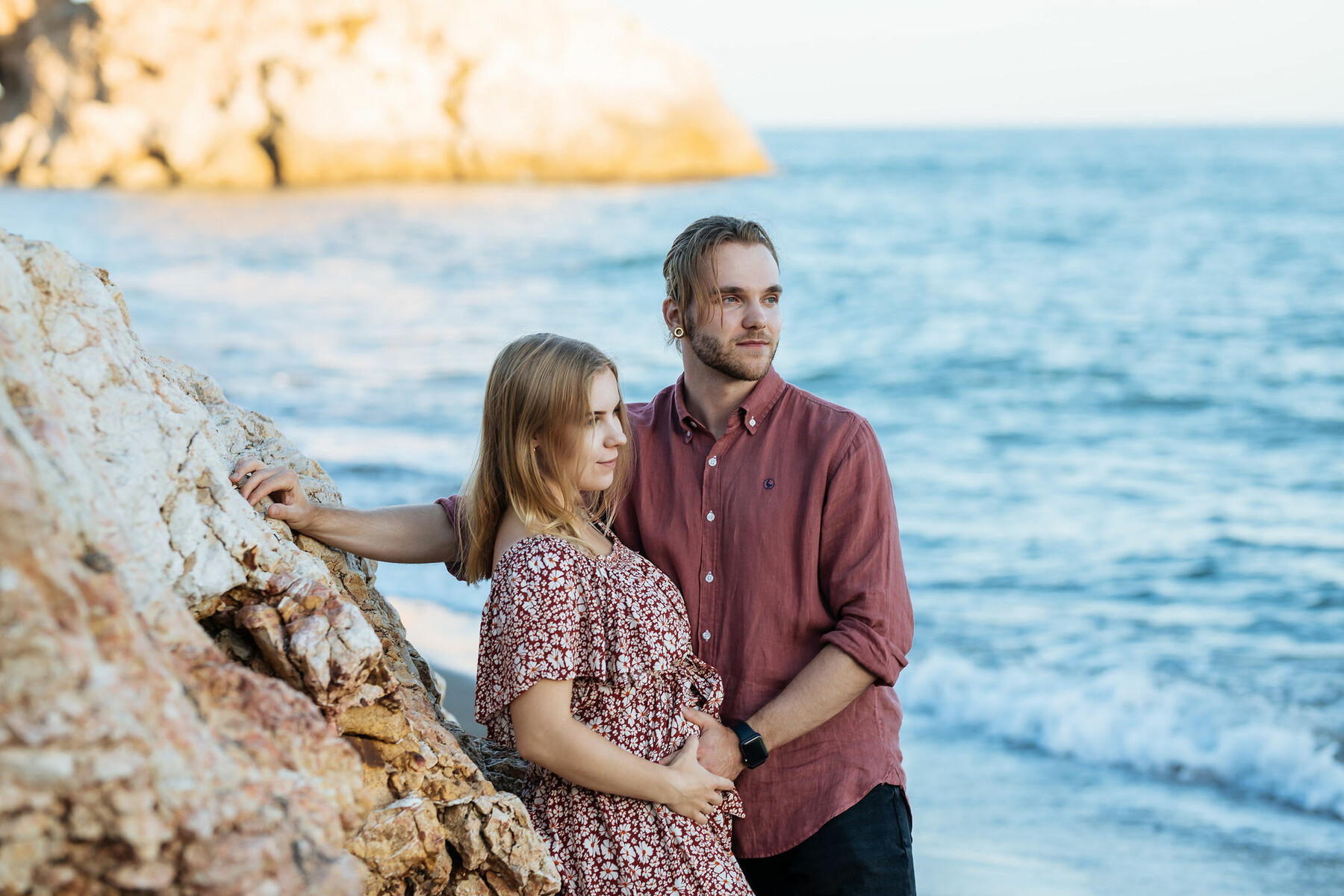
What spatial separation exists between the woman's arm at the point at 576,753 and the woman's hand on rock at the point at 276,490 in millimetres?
671

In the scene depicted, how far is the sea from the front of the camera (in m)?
5.30

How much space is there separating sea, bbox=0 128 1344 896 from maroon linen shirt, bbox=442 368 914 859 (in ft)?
1.55

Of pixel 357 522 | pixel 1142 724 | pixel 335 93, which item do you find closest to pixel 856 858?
pixel 357 522

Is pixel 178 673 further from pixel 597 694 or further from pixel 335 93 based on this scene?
pixel 335 93

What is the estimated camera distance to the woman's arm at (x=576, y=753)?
2555 millimetres

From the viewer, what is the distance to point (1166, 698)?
6281mm

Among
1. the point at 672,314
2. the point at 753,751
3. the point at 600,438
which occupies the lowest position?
the point at 753,751

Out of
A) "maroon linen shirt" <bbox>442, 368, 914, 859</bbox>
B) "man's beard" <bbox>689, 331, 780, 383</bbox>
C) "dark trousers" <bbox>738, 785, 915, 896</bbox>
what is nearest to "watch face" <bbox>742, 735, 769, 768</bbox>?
"maroon linen shirt" <bbox>442, 368, 914, 859</bbox>

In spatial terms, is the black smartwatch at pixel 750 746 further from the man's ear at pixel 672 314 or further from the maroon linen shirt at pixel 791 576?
the man's ear at pixel 672 314

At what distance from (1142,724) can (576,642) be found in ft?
14.4

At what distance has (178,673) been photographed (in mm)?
1776

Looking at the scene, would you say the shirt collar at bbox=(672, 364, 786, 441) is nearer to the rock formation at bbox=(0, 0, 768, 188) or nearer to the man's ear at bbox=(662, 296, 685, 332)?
the man's ear at bbox=(662, 296, 685, 332)

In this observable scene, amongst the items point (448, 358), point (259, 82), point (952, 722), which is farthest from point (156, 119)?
point (952, 722)

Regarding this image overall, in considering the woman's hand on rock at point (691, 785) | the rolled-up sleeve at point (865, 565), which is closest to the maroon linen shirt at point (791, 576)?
the rolled-up sleeve at point (865, 565)
